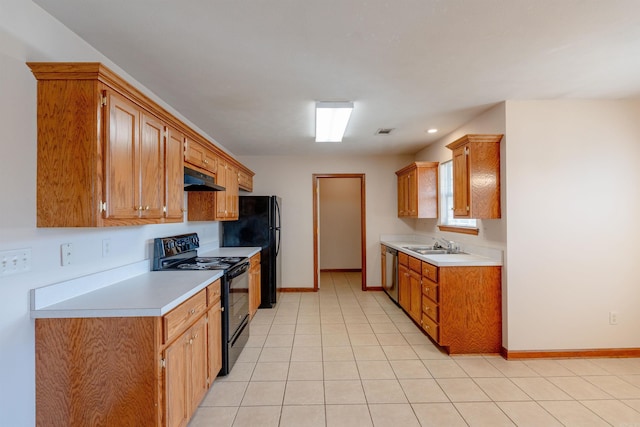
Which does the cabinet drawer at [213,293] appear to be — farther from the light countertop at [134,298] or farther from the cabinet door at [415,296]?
the cabinet door at [415,296]

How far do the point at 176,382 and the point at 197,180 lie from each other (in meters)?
1.70

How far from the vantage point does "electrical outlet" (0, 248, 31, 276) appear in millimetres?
1355

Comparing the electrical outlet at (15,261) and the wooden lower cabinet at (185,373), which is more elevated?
the electrical outlet at (15,261)

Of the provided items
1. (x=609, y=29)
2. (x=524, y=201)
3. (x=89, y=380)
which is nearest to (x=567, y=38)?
(x=609, y=29)

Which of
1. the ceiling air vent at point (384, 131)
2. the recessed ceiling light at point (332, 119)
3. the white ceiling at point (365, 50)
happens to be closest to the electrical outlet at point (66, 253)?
the white ceiling at point (365, 50)

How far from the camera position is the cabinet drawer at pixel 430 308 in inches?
121

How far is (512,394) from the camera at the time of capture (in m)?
2.30

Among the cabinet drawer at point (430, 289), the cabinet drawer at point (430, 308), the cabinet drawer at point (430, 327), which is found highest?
the cabinet drawer at point (430, 289)

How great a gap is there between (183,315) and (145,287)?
40 cm

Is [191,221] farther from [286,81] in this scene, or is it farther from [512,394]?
[512,394]

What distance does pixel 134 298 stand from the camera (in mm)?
1734

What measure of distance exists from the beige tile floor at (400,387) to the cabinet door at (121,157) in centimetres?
150

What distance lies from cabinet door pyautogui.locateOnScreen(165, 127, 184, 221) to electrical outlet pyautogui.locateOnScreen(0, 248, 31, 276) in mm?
850

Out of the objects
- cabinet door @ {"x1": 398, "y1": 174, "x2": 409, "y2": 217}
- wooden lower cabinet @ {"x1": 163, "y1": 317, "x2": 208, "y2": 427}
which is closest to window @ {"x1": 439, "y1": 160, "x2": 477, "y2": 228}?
cabinet door @ {"x1": 398, "y1": 174, "x2": 409, "y2": 217}
